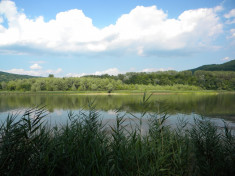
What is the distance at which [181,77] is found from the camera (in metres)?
142

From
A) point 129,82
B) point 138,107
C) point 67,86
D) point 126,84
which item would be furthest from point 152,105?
point 129,82

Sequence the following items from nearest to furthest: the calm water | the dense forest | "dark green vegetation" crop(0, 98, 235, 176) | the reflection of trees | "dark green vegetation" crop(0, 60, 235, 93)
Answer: "dark green vegetation" crop(0, 98, 235, 176), the calm water, the reflection of trees, "dark green vegetation" crop(0, 60, 235, 93), the dense forest

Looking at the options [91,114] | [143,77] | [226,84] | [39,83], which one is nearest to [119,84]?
[143,77]

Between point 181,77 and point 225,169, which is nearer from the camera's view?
point 225,169

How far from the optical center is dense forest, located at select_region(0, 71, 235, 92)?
106500 millimetres

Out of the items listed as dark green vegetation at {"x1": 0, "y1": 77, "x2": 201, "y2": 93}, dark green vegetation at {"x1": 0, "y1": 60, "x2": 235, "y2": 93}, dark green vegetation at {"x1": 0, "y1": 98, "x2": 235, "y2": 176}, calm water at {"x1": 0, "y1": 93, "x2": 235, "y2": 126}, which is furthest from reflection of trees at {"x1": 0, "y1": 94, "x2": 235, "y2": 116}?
dark green vegetation at {"x1": 0, "y1": 77, "x2": 201, "y2": 93}

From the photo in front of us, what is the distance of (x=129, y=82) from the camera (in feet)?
468

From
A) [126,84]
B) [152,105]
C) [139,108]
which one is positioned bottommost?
[152,105]

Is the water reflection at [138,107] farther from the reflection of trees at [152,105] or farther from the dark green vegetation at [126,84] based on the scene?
the dark green vegetation at [126,84]

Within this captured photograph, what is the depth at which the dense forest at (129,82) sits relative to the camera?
106 metres

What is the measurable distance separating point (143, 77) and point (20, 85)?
89.3 metres

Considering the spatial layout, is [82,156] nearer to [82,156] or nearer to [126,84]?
[82,156]

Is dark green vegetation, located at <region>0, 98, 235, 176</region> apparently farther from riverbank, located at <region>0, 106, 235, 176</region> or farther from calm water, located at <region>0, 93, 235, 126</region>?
calm water, located at <region>0, 93, 235, 126</region>

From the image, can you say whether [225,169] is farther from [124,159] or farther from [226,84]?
[226,84]
